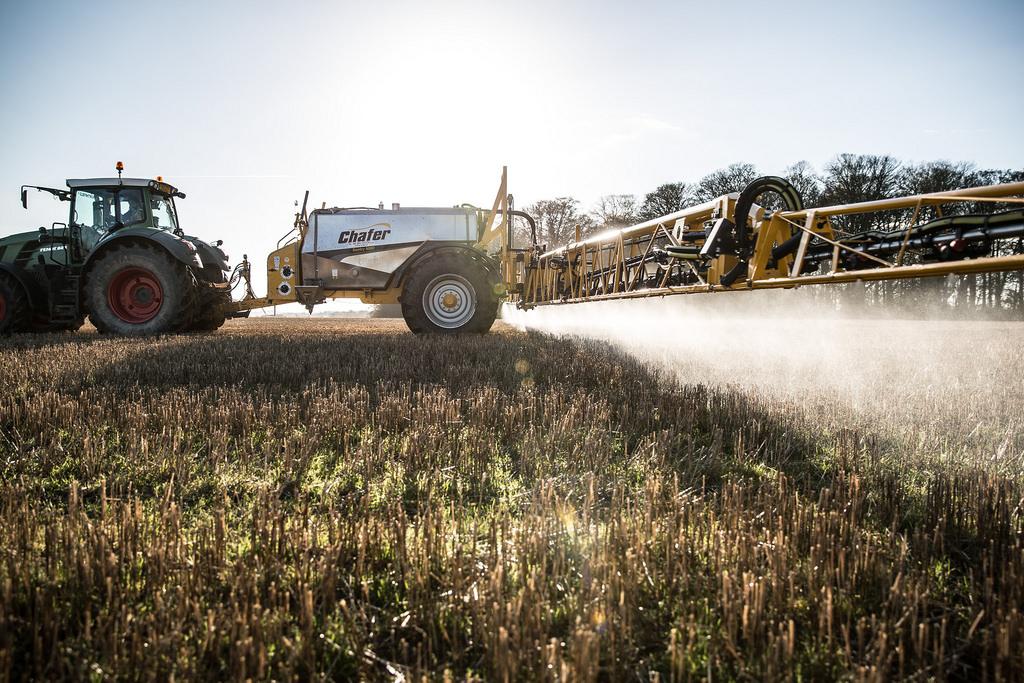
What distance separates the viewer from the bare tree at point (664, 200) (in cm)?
3297

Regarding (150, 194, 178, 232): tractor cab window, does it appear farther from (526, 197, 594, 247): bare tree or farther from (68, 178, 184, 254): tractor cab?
(526, 197, 594, 247): bare tree

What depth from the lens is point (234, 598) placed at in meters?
1.61

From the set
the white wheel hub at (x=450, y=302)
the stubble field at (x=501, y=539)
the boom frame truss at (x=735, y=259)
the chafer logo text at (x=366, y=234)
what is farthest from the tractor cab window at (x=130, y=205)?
the boom frame truss at (x=735, y=259)

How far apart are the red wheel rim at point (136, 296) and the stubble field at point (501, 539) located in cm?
641

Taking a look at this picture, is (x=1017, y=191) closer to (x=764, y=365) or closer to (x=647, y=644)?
(x=647, y=644)

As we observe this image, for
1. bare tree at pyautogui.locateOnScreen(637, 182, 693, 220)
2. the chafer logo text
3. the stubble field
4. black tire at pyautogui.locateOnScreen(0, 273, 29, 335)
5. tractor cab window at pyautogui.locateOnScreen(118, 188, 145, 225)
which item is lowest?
the stubble field

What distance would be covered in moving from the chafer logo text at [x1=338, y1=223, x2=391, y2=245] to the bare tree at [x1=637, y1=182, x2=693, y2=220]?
25556mm

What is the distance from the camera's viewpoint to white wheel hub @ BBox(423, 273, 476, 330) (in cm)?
950

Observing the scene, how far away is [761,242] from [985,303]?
33.6 metres

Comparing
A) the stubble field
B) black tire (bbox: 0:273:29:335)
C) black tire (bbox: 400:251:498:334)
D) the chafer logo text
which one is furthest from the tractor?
the stubble field

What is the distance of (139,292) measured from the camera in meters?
10.2


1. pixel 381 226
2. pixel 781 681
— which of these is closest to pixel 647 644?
pixel 781 681

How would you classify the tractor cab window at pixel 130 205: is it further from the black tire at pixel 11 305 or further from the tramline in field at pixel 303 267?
the black tire at pixel 11 305

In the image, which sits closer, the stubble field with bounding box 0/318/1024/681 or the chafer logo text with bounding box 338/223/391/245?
the stubble field with bounding box 0/318/1024/681
